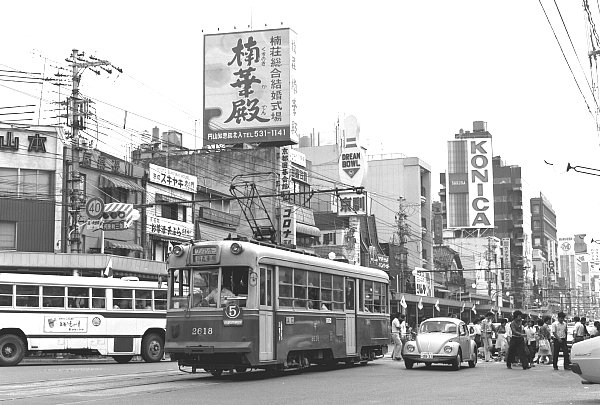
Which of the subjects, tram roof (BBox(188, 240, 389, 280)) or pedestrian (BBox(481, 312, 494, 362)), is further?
pedestrian (BBox(481, 312, 494, 362))

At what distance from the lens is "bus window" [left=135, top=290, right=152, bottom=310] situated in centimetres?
2822

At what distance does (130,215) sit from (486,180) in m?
96.3

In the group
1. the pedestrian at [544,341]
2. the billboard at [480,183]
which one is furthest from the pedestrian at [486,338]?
the billboard at [480,183]

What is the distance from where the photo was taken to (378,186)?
94312mm

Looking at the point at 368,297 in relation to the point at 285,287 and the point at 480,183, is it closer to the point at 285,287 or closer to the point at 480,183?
the point at 285,287

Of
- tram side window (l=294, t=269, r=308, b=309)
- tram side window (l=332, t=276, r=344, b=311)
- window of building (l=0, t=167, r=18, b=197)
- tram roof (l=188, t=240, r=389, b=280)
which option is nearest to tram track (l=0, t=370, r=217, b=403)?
tram side window (l=294, t=269, r=308, b=309)

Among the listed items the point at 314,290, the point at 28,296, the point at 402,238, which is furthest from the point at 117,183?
the point at 402,238

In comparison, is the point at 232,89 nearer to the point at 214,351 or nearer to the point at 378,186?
the point at 378,186

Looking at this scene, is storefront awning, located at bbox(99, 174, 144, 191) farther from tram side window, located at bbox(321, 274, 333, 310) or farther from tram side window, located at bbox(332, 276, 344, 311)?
tram side window, located at bbox(321, 274, 333, 310)

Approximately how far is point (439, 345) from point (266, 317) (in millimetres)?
6162

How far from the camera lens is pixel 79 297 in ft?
88.9

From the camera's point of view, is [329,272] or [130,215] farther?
[130,215]

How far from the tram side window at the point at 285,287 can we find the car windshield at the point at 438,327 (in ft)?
18.5

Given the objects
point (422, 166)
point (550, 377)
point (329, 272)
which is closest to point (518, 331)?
point (550, 377)
